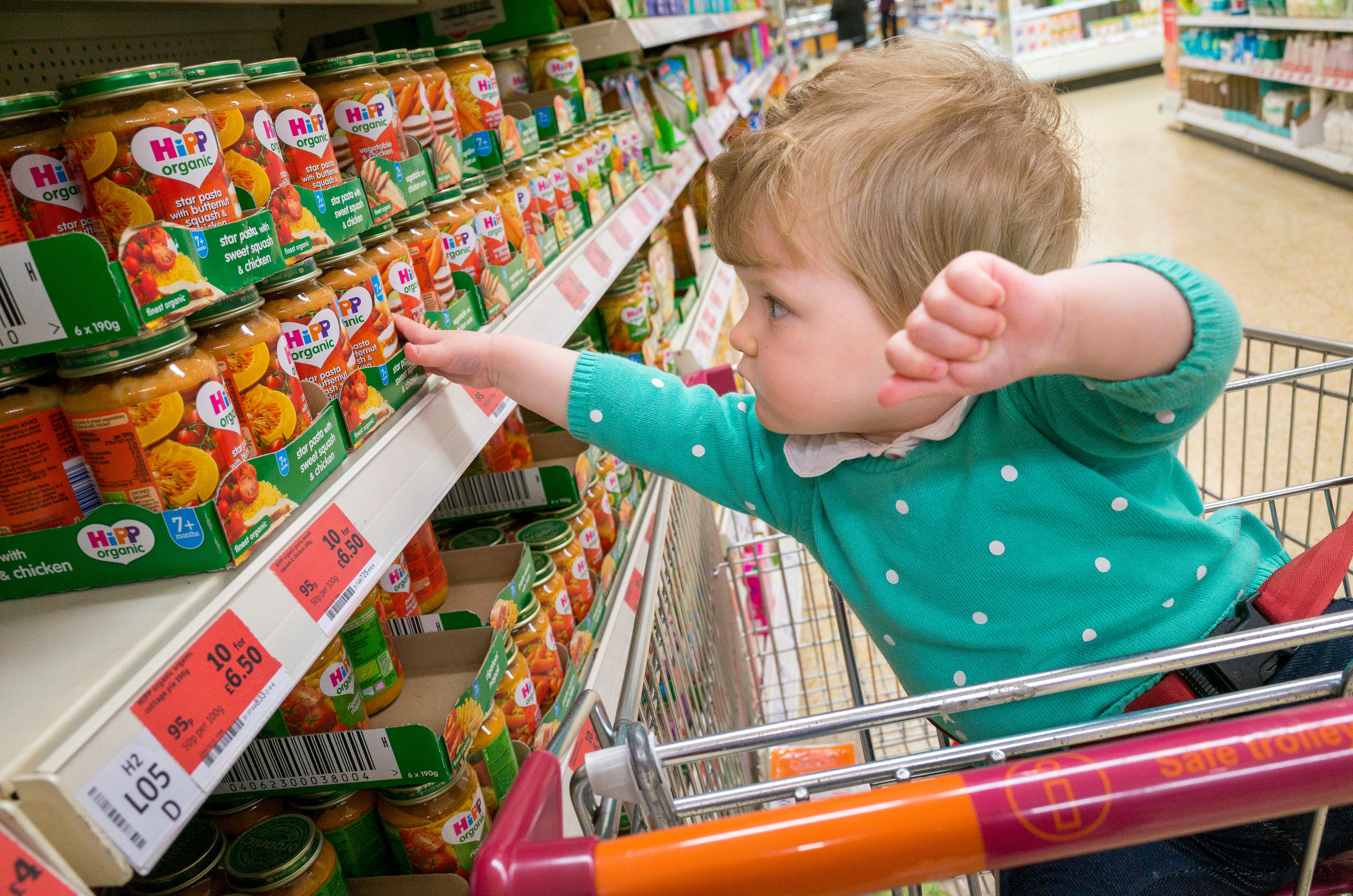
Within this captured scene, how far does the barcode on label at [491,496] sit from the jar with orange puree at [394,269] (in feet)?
1.58

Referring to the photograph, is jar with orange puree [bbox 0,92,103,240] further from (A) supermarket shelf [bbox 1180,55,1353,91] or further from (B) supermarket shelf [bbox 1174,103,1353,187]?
(A) supermarket shelf [bbox 1180,55,1353,91]

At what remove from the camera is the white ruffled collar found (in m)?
1.01

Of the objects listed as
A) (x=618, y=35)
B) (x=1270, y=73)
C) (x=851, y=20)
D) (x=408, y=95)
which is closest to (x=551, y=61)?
(x=618, y=35)

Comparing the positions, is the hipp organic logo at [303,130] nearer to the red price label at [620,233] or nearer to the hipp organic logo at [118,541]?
the hipp organic logo at [118,541]

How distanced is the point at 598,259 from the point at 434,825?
99cm

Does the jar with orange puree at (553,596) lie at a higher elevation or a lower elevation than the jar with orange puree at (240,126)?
lower

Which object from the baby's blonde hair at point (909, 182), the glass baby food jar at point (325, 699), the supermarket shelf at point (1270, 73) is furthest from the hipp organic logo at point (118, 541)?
the supermarket shelf at point (1270, 73)

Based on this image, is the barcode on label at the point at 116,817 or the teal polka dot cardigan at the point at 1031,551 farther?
the teal polka dot cardigan at the point at 1031,551

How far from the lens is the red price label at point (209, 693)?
0.58 m

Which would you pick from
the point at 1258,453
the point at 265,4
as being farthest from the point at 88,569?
the point at 1258,453

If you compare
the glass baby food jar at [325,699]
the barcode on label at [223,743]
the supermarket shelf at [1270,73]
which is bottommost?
the supermarket shelf at [1270,73]

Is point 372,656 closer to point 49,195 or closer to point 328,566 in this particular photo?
point 328,566

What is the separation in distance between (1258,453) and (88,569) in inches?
118

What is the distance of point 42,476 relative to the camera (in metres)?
0.70
